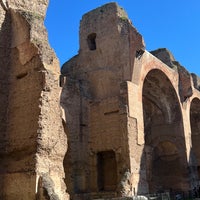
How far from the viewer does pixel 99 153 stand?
14211 millimetres

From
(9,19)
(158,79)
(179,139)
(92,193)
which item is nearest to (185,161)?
(179,139)

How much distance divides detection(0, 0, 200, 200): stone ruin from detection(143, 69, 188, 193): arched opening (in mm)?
55

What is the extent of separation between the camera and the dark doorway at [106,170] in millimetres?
13961

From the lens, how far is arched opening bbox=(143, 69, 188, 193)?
705 inches

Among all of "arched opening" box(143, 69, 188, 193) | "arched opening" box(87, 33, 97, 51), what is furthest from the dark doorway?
"arched opening" box(87, 33, 97, 51)

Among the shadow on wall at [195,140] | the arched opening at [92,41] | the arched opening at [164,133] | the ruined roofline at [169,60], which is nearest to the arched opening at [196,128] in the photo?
the shadow on wall at [195,140]

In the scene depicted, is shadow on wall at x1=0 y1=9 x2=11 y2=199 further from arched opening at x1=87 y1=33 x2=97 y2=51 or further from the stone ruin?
arched opening at x1=87 y1=33 x2=97 y2=51

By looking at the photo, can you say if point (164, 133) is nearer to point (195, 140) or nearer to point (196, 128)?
point (195, 140)

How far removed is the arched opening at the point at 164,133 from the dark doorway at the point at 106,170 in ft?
13.8

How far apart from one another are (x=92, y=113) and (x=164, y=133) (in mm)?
5662

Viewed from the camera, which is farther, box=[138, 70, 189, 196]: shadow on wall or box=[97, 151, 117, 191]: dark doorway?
box=[138, 70, 189, 196]: shadow on wall

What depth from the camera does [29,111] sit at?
8.13m

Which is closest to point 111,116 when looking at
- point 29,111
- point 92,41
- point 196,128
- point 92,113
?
point 92,113

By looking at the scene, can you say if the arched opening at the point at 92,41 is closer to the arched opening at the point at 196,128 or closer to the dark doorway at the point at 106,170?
the dark doorway at the point at 106,170
